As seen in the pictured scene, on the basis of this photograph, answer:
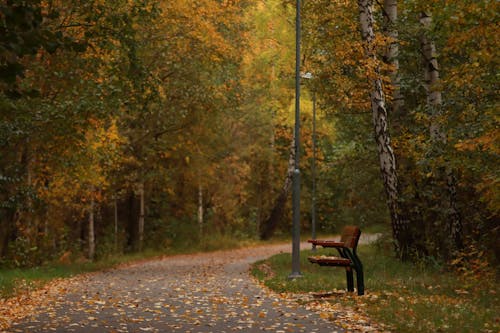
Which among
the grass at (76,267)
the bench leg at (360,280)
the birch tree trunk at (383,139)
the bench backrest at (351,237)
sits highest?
the birch tree trunk at (383,139)

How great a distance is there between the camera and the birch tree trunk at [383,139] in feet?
68.3

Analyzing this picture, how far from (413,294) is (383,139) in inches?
277

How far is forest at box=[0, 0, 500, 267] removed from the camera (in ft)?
47.5

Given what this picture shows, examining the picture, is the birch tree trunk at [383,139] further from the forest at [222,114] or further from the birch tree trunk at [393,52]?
the birch tree trunk at [393,52]

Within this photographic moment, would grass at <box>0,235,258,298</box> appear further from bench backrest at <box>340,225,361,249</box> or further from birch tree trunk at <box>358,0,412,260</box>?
birch tree trunk at <box>358,0,412,260</box>

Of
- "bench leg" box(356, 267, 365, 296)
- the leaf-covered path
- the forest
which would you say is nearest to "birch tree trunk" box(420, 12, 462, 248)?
the forest

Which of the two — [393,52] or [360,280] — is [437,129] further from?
[360,280]

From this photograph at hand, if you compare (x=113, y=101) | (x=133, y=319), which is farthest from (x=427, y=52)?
(x=133, y=319)

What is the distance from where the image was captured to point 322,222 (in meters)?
54.4

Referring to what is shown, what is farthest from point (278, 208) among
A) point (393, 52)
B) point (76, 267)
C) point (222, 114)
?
point (393, 52)

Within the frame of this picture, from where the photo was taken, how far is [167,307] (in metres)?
13.8

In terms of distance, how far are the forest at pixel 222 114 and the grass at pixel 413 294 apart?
80 cm

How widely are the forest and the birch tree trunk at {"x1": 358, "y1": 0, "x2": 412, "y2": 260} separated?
4 centimetres

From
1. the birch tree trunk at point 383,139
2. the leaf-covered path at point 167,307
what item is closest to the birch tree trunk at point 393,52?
the birch tree trunk at point 383,139
